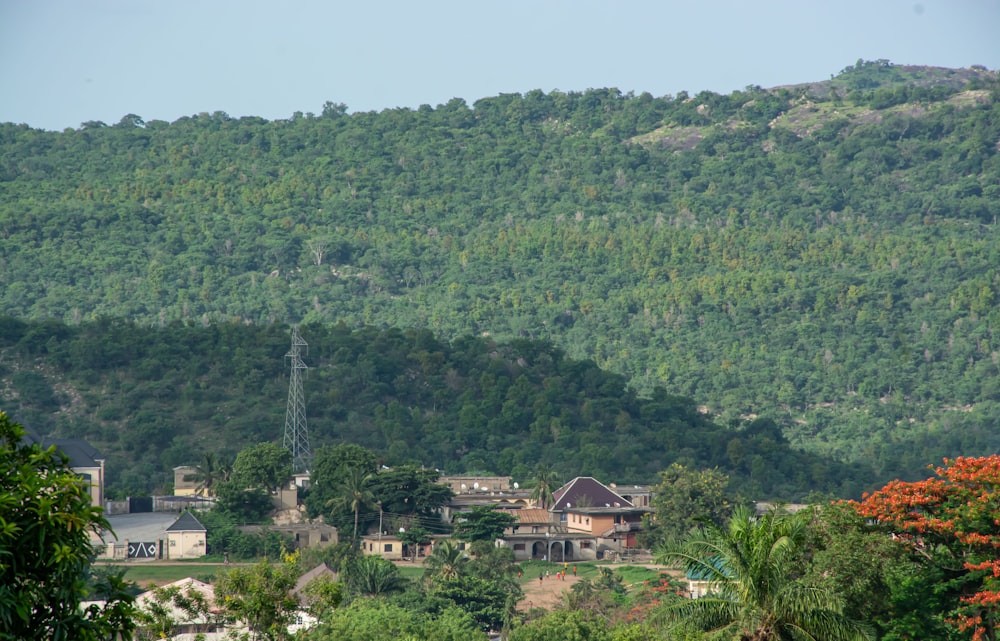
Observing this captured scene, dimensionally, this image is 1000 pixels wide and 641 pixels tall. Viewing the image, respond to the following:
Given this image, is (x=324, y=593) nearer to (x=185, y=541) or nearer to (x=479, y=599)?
(x=479, y=599)

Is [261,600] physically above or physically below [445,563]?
above

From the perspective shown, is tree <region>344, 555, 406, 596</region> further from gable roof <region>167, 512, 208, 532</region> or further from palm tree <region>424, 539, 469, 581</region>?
gable roof <region>167, 512, 208, 532</region>

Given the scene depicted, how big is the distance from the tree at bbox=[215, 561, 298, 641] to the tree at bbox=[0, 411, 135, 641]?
11491 mm

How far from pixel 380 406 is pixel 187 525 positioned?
4325cm

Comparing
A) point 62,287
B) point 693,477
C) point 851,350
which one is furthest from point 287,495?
point 62,287

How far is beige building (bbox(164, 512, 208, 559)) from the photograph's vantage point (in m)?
82.0

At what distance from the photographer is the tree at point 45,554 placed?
19766 mm

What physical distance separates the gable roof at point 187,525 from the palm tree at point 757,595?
56595 mm

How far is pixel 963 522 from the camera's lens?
37531 mm

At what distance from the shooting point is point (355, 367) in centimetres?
13175

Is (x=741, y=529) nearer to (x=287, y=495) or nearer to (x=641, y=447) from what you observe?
(x=287, y=495)

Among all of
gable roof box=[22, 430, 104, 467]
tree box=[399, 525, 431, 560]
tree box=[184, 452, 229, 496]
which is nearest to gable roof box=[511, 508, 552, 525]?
tree box=[399, 525, 431, 560]

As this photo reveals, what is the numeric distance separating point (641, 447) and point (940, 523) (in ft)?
275

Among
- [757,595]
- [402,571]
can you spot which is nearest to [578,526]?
[402,571]
